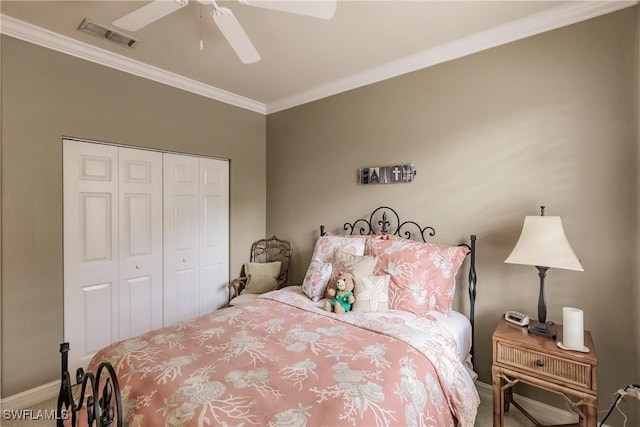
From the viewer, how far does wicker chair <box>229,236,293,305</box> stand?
3.66 m

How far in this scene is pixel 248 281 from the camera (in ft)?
11.6

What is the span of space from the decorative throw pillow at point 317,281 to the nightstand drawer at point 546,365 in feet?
3.96

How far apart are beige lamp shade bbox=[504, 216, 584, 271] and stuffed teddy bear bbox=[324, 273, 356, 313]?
3.37 feet

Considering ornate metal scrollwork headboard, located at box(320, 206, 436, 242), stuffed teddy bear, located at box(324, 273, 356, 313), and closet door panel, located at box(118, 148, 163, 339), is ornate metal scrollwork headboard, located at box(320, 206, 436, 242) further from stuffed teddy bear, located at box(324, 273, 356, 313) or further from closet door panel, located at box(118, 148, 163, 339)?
closet door panel, located at box(118, 148, 163, 339)

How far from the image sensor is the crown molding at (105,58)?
2195mm

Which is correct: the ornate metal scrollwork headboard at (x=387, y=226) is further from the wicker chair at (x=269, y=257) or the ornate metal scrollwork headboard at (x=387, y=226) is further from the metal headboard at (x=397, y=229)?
the wicker chair at (x=269, y=257)

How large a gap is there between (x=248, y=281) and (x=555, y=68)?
130 inches

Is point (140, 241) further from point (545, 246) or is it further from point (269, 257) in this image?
Result: point (545, 246)

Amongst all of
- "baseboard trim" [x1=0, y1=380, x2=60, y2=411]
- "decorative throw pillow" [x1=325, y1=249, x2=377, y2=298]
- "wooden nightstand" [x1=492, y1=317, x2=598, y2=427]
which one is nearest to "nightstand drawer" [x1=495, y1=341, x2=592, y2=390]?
"wooden nightstand" [x1=492, y1=317, x2=598, y2=427]

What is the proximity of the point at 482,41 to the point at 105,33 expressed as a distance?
9.28 ft

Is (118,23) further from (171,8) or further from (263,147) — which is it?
(263,147)

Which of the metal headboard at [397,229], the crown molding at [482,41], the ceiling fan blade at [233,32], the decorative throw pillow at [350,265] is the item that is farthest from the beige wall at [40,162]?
the metal headboard at [397,229]

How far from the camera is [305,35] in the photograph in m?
2.32

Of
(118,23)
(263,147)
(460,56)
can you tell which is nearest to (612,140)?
(460,56)
